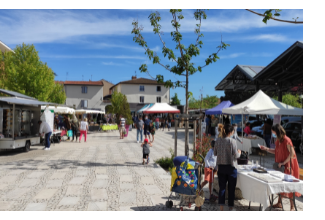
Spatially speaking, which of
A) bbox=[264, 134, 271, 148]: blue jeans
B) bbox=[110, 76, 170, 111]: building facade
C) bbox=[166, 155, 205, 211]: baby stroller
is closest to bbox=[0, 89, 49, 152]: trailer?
bbox=[166, 155, 205, 211]: baby stroller

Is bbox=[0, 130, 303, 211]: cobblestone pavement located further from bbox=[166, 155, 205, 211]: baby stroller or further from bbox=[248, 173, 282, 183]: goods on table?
bbox=[248, 173, 282, 183]: goods on table

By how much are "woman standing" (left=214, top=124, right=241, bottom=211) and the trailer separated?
10.1 meters

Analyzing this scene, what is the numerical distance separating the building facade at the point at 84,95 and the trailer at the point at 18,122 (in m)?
39.3

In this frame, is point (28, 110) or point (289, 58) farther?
point (289, 58)

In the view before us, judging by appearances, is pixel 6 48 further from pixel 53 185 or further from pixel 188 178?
pixel 188 178

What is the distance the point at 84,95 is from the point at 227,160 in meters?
52.7

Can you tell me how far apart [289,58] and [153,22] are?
1078 centimetres

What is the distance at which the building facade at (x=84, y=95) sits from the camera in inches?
2140

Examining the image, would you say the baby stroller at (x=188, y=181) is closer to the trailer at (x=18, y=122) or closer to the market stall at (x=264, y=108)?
the market stall at (x=264, y=108)

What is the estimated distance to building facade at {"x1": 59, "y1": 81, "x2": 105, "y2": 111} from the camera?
2140 inches

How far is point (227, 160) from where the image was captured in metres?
4.89

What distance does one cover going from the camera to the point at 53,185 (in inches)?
272

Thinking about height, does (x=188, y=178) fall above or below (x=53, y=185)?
above

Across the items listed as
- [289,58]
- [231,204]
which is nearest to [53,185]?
[231,204]
